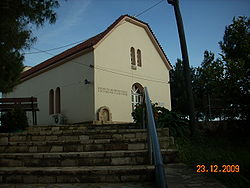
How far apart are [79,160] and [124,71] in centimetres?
1012

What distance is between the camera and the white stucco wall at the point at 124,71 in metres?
12.0

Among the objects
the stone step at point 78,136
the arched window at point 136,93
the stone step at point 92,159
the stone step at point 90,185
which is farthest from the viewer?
the arched window at point 136,93

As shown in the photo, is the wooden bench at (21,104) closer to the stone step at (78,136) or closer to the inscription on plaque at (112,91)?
the inscription on plaque at (112,91)

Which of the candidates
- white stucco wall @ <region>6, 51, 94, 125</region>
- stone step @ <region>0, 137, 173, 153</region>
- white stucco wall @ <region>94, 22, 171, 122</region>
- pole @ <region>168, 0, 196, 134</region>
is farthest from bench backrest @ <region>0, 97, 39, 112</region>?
pole @ <region>168, 0, 196, 134</region>

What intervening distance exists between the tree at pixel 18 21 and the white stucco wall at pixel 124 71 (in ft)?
20.9

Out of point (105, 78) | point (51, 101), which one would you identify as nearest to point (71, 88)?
point (105, 78)

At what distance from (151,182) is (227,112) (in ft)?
14.1

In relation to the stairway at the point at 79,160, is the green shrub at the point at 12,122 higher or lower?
higher

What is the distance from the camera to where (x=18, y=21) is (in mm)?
4551

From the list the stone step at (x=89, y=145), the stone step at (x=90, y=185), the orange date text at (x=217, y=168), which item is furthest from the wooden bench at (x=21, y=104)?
the orange date text at (x=217, y=168)

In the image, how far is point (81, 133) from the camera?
15.7 ft

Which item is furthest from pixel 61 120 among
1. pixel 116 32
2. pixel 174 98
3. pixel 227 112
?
pixel 174 98

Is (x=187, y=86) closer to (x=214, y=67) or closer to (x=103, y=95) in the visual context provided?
(x=214, y=67)

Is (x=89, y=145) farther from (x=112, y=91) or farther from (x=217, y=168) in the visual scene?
(x=112, y=91)
